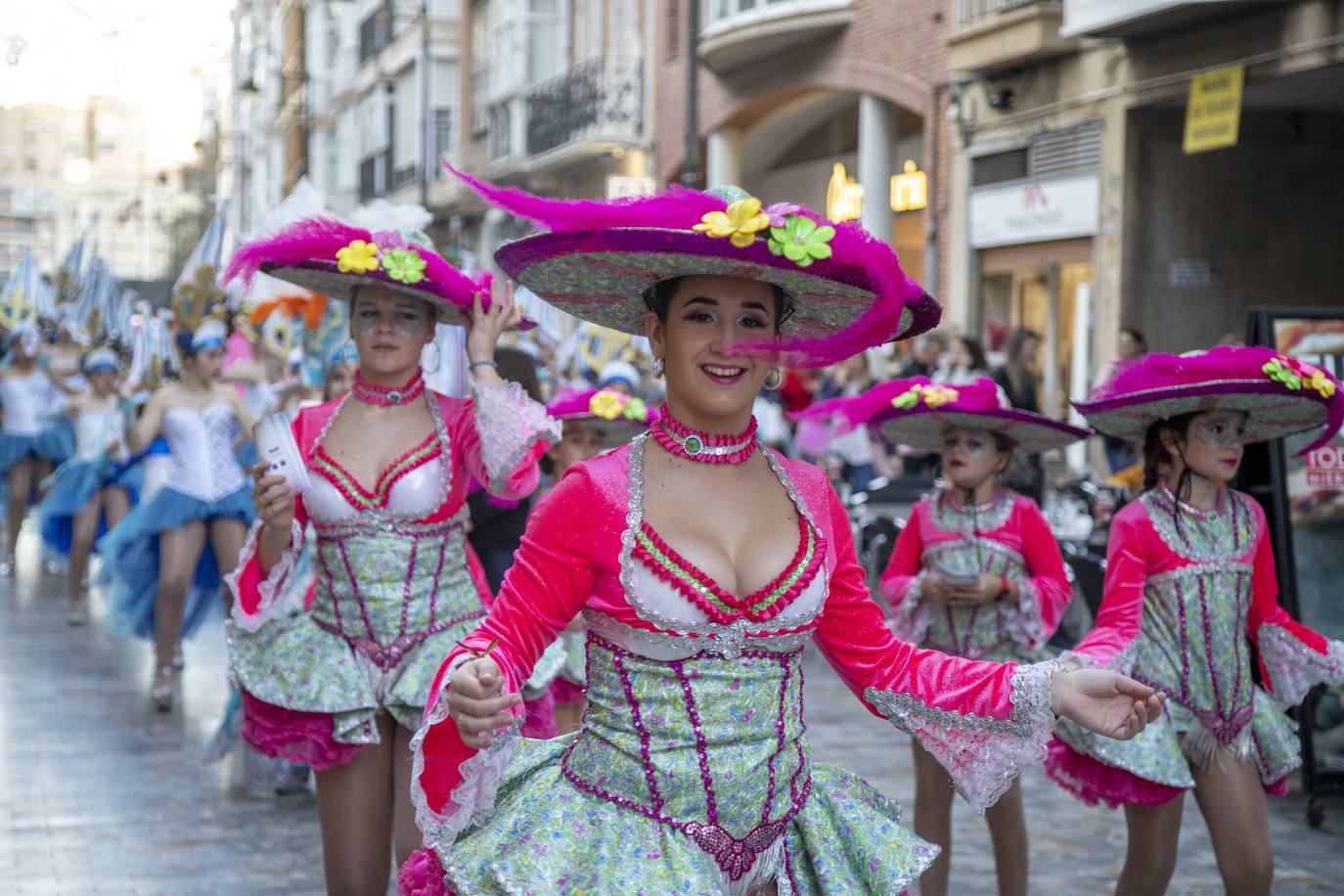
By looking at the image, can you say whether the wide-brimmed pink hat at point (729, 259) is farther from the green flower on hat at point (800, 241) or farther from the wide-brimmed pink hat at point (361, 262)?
the wide-brimmed pink hat at point (361, 262)

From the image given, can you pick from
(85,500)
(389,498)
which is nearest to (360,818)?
(389,498)

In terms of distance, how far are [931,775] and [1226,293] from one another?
38.9 feet

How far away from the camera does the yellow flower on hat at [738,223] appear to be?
2.98 metres

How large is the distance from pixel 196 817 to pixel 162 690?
2.28 metres

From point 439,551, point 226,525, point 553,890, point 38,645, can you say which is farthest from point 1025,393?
point 553,890

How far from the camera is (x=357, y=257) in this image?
497 centimetres

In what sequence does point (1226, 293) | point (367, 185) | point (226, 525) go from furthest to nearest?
point (367, 185) < point (1226, 293) < point (226, 525)

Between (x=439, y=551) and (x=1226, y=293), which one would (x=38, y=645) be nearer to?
(x=439, y=551)

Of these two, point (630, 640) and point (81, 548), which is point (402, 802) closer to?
point (630, 640)

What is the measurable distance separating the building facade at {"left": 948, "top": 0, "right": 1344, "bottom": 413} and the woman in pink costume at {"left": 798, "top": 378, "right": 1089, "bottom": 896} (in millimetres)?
9424

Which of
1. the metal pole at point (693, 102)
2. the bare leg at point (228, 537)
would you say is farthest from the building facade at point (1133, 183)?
the bare leg at point (228, 537)

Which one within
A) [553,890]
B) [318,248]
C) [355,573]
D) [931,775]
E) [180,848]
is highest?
[318,248]

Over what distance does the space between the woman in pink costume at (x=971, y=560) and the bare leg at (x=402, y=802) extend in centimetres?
174

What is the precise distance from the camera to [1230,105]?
14086mm
